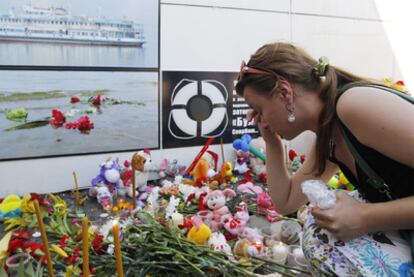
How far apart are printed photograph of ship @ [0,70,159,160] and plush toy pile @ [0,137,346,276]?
10.9 inches

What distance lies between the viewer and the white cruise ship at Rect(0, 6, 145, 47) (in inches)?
113

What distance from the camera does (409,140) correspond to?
1.05 m

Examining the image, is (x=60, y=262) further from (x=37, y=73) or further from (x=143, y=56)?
(x=143, y=56)

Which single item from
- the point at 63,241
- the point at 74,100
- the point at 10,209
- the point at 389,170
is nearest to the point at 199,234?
the point at 63,241

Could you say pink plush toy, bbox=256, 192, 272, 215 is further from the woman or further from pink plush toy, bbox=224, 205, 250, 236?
the woman

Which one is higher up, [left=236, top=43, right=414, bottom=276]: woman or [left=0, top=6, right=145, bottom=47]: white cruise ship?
[left=0, top=6, right=145, bottom=47]: white cruise ship

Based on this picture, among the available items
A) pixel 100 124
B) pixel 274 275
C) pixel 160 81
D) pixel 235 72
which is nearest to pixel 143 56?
pixel 160 81

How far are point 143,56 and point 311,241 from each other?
2410 millimetres

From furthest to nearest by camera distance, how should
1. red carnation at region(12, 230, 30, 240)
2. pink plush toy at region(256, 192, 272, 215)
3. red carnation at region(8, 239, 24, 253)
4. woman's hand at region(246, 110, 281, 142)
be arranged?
pink plush toy at region(256, 192, 272, 215), red carnation at region(12, 230, 30, 240), red carnation at region(8, 239, 24, 253), woman's hand at region(246, 110, 281, 142)

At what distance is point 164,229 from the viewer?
6.66 feet

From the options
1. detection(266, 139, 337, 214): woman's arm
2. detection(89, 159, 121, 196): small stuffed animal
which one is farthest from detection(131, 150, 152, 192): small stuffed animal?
detection(266, 139, 337, 214): woman's arm

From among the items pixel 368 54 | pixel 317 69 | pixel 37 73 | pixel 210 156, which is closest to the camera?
pixel 317 69

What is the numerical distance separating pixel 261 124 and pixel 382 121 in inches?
20.6

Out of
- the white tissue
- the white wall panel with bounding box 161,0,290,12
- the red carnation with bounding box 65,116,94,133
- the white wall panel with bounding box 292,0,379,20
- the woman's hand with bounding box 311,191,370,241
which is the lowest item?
the woman's hand with bounding box 311,191,370,241
